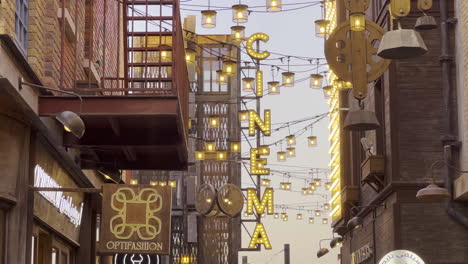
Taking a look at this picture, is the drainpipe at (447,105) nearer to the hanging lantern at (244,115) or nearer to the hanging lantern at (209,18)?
the hanging lantern at (209,18)

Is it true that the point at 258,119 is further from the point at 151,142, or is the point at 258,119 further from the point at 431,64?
the point at 151,142

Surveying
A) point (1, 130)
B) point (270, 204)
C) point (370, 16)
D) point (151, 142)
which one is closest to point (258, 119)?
point (270, 204)

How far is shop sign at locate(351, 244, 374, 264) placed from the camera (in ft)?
85.7

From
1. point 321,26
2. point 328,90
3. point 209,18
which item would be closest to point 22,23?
point 209,18

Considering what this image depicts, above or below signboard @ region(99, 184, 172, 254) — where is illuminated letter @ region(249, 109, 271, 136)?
above

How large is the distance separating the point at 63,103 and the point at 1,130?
42.4 inches

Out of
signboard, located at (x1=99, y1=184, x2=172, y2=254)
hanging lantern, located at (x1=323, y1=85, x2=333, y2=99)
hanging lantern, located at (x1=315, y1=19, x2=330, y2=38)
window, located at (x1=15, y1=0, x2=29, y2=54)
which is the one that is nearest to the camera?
window, located at (x1=15, y1=0, x2=29, y2=54)

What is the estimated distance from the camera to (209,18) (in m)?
29.4

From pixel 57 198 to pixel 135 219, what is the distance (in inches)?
79.9

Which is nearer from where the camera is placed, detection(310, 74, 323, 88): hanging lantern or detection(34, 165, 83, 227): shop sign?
detection(34, 165, 83, 227): shop sign

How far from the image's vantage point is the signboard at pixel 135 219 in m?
13.4

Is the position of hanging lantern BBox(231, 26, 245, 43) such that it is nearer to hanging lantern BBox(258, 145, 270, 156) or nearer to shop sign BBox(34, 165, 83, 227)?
hanging lantern BBox(258, 145, 270, 156)

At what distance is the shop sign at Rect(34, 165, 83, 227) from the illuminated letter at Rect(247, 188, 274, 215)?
2635 cm

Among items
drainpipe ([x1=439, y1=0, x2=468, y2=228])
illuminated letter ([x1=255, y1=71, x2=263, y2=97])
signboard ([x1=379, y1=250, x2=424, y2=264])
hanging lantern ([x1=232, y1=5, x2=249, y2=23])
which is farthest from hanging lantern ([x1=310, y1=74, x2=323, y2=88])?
signboard ([x1=379, y1=250, x2=424, y2=264])
